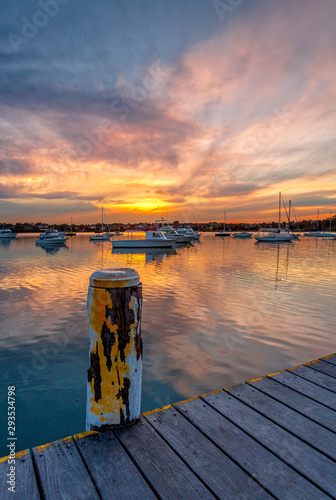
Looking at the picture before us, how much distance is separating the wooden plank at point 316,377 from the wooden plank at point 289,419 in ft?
2.19

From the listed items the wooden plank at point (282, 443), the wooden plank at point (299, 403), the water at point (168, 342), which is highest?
the wooden plank at point (282, 443)

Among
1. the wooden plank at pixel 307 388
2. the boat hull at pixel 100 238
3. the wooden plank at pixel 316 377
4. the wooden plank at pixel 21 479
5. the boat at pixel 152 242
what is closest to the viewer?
the wooden plank at pixel 21 479

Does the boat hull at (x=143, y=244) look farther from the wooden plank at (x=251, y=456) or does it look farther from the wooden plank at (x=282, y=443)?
the wooden plank at (x=251, y=456)

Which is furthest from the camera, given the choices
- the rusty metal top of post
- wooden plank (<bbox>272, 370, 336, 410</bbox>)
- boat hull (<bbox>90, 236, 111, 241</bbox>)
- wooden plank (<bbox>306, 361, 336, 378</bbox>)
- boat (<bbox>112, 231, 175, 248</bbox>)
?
boat hull (<bbox>90, 236, 111, 241</bbox>)

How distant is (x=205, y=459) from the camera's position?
2137 millimetres

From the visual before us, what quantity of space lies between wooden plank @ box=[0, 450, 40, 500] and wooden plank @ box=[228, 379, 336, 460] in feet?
6.50

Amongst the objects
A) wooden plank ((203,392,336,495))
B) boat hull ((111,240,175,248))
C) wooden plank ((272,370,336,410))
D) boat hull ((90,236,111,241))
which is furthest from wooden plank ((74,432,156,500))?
boat hull ((90,236,111,241))

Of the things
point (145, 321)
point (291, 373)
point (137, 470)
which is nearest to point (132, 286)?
point (137, 470)

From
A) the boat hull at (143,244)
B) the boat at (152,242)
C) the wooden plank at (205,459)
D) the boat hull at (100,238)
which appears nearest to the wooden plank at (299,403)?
the wooden plank at (205,459)

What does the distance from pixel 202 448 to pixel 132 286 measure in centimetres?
140

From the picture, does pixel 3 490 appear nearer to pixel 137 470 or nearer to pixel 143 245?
pixel 137 470

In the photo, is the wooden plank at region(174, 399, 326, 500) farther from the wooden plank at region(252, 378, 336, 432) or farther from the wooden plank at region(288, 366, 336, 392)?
the wooden plank at region(288, 366, 336, 392)

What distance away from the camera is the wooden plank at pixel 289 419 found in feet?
7.70

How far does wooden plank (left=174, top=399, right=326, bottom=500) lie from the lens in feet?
6.31
